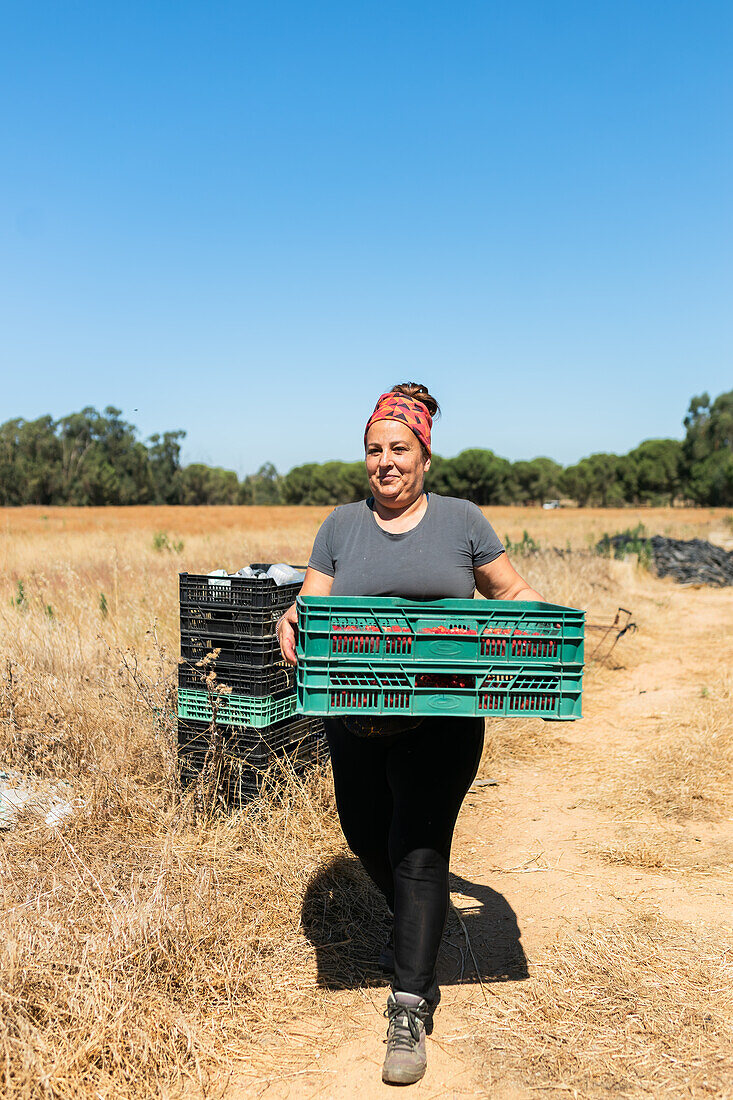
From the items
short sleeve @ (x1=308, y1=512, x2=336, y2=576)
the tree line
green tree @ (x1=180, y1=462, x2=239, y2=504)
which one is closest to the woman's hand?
short sleeve @ (x1=308, y1=512, x2=336, y2=576)

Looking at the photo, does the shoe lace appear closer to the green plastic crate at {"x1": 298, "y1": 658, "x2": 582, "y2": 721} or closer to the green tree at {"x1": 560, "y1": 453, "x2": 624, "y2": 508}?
the green plastic crate at {"x1": 298, "y1": 658, "x2": 582, "y2": 721}

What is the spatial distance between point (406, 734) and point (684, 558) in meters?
15.5

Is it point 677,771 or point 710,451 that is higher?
point 710,451

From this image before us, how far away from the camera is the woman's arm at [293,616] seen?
2518 millimetres

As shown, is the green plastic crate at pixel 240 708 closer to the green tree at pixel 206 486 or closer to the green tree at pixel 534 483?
the green tree at pixel 206 486

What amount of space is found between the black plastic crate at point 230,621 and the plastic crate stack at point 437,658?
65.3 inches

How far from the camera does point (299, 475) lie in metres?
111

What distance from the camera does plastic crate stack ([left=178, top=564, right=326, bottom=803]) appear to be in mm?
3920

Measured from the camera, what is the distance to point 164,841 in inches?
142

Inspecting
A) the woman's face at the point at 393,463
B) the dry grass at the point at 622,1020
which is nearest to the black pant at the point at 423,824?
the dry grass at the point at 622,1020

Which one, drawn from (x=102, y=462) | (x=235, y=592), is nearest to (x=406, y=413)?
(x=235, y=592)

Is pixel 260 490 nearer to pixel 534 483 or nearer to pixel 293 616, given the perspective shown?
pixel 534 483

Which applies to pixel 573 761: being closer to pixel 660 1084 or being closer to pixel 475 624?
pixel 660 1084

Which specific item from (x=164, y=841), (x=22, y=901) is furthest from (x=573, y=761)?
(x=22, y=901)
